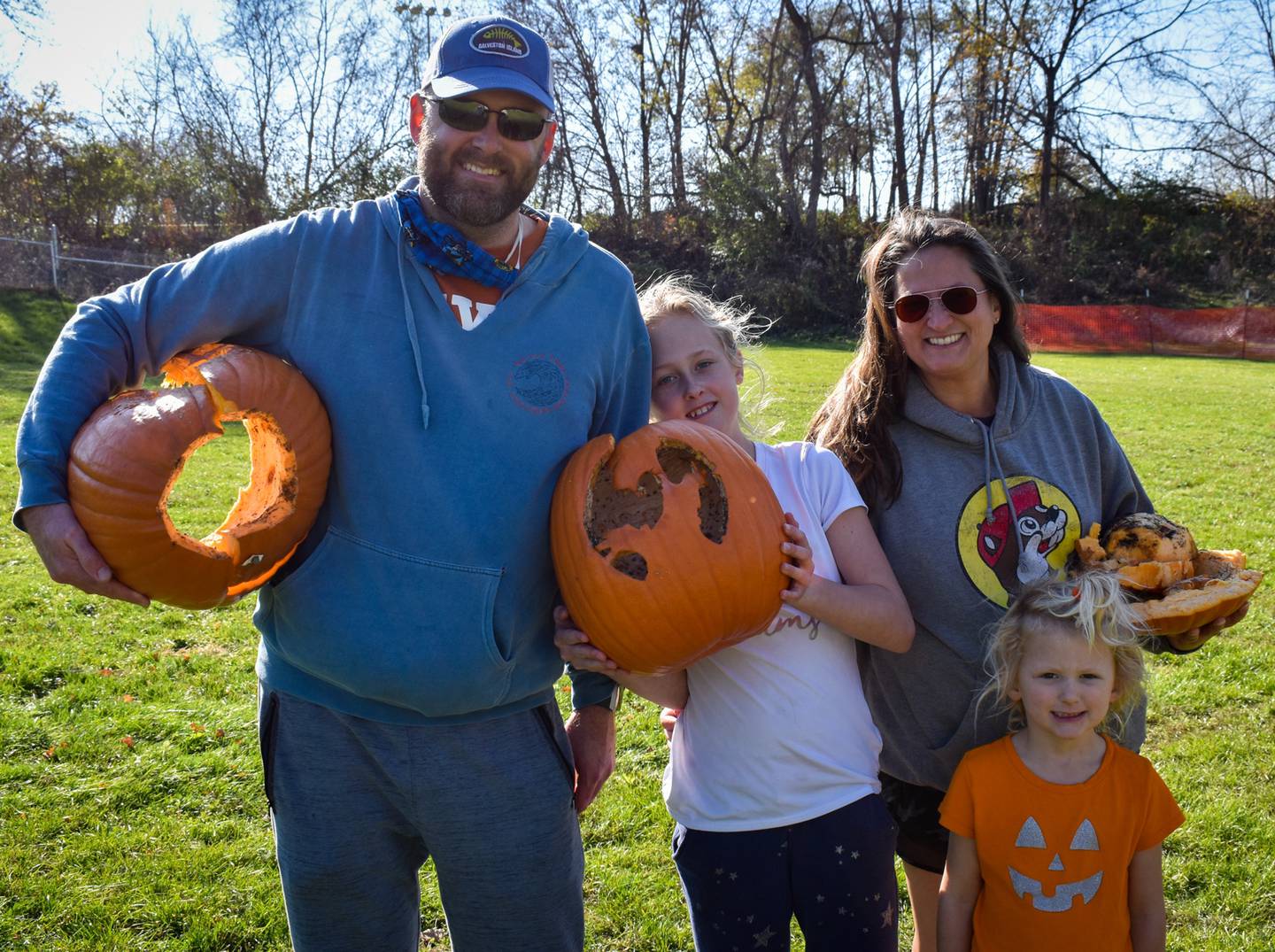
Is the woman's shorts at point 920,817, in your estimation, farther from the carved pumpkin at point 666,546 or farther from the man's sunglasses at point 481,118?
the man's sunglasses at point 481,118

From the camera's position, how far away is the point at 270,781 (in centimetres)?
213

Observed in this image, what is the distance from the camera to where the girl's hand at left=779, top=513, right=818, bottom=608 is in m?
2.10

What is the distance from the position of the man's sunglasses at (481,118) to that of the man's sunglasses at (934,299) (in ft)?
3.67

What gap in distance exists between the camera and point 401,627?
1.94m

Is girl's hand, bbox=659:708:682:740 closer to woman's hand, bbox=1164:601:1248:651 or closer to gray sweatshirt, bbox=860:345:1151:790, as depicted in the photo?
gray sweatshirt, bbox=860:345:1151:790

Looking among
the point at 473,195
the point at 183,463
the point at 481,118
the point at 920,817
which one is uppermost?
the point at 481,118

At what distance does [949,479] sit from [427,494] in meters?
1.42

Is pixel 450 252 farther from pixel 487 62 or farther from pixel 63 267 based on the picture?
pixel 63 267

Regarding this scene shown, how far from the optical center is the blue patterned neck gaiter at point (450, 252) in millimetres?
2059

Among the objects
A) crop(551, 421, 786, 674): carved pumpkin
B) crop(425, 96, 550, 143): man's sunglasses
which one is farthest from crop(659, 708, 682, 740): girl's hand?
crop(425, 96, 550, 143): man's sunglasses

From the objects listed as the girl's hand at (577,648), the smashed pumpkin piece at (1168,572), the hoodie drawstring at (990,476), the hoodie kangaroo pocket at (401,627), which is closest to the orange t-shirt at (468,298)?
the hoodie kangaroo pocket at (401,627)

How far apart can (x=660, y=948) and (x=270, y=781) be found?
161cm

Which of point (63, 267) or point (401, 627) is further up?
point (63, 267)

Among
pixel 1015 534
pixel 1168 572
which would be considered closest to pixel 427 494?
pixel 1015 534
